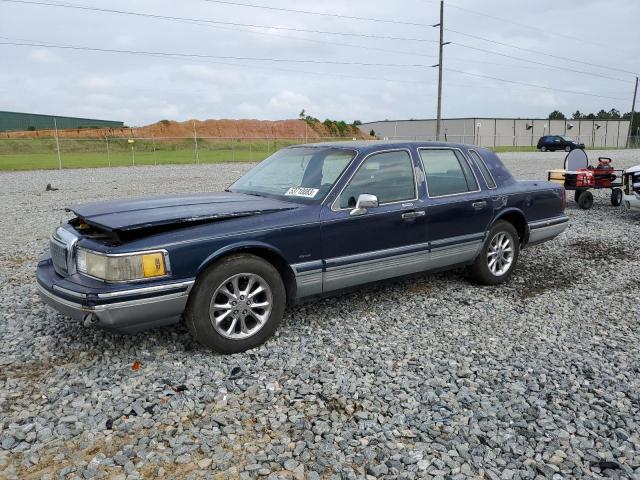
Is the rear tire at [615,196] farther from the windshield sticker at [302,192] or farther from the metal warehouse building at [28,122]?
the metal warehouse building at [28,122]

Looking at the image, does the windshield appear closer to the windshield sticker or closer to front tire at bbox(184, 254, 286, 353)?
the windshield sticker

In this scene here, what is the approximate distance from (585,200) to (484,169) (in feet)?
23.5

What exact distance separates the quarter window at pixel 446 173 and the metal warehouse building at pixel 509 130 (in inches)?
2304

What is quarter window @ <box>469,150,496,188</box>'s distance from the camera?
5680 mm

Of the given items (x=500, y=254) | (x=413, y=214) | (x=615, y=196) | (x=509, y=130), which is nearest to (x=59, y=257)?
(x=413, y=214)

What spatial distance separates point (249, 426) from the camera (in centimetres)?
303

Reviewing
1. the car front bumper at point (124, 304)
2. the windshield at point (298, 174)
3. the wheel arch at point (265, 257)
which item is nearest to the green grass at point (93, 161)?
the windshield at point (298, 174)

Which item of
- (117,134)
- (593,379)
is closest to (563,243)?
(593,379)

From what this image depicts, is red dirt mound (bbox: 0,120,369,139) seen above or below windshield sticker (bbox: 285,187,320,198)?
above

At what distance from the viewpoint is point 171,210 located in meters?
3.97

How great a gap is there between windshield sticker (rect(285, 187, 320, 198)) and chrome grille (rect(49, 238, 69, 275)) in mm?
1899

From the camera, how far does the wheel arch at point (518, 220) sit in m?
5.81

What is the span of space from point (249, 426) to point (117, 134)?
61.0 metres

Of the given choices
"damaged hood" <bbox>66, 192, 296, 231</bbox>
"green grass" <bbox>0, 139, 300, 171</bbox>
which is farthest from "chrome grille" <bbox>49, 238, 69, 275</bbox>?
"green grass" <bbox>0, 139, 300, 171</bbox>
